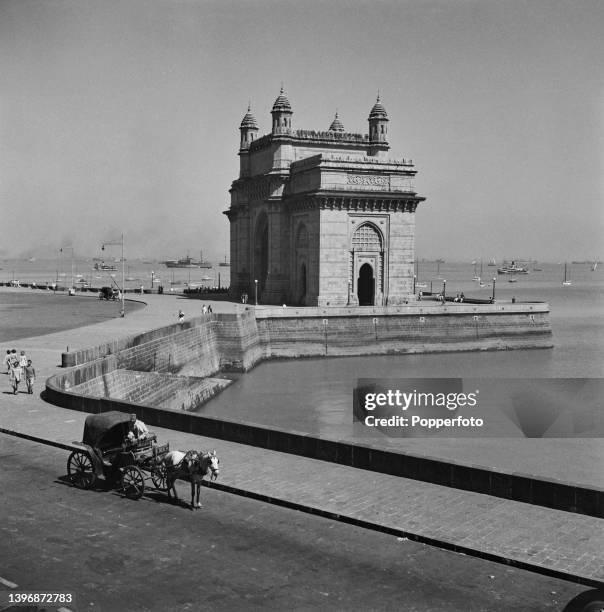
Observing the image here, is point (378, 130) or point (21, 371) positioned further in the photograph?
point (378, 130)

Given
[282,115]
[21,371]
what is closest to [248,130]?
[282,115]

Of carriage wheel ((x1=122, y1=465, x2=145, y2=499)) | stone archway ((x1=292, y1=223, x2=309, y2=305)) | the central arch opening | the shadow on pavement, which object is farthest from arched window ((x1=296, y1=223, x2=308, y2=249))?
the shadow on pavement

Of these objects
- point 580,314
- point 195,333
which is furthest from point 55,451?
point 580,314

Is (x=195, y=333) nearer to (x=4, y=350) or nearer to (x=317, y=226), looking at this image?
(x=4, y=350)

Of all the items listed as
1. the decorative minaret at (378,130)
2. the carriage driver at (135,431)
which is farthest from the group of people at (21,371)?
the decorative minaret at (378,130)

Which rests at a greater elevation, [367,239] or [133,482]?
[367,239]

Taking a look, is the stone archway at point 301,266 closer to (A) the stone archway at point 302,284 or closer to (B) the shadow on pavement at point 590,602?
(A) the stone archway at point 302,284

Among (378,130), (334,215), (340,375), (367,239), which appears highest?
(378,130)

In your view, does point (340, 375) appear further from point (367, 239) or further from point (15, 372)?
point (15, 372)
